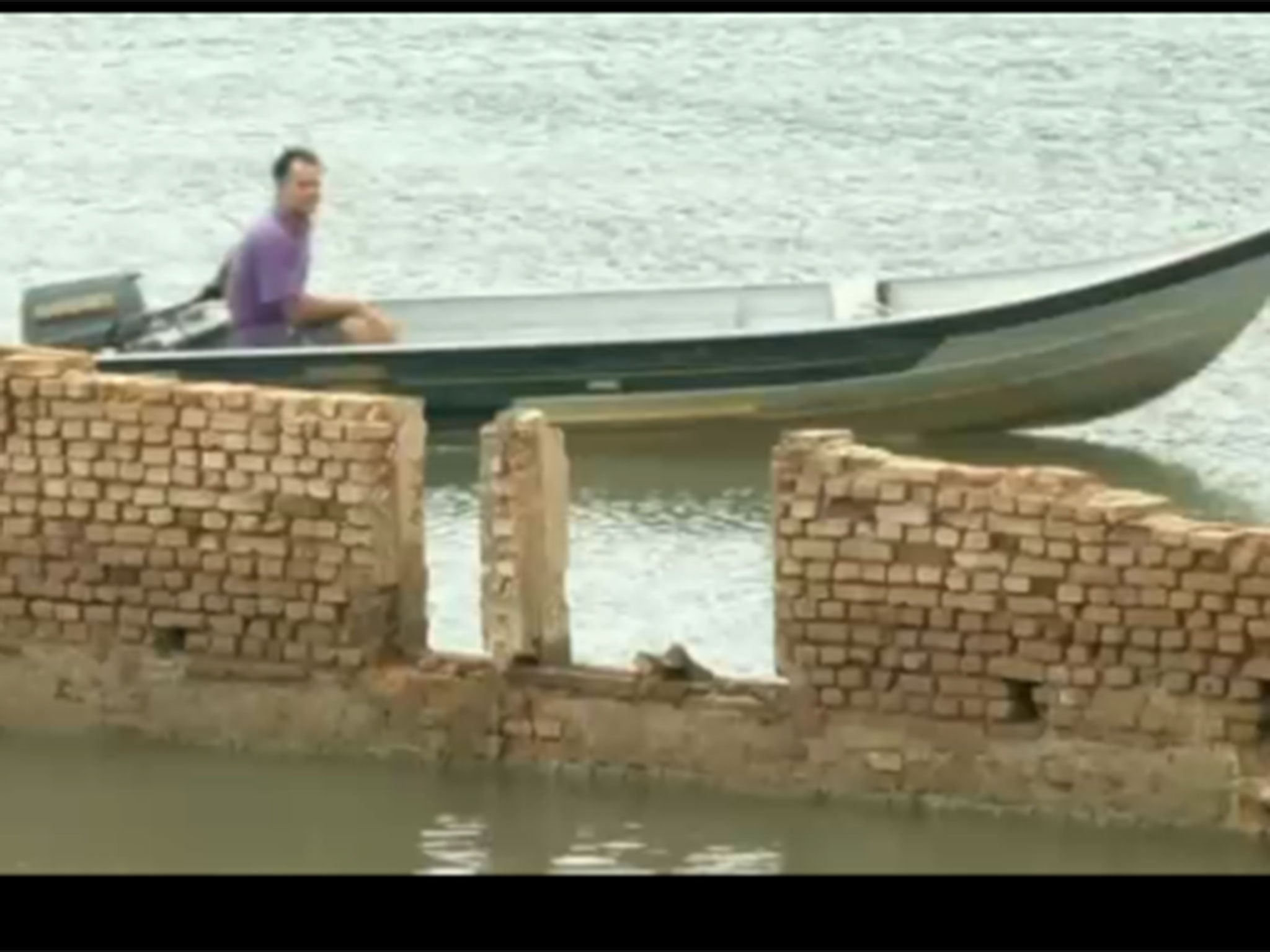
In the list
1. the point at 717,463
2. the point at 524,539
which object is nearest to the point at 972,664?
the point at 524,539

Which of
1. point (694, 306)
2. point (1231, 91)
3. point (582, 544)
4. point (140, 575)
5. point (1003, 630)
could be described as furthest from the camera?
point (1231, 91)

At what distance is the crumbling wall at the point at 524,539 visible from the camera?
17.1 meters

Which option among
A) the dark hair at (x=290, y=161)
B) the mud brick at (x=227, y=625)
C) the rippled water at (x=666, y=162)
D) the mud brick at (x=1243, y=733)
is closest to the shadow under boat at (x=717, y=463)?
the rippled water at (x=666, y=162)

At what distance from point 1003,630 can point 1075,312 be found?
5.73 metres

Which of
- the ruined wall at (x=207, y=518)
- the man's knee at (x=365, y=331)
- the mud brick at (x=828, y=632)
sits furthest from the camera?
the man's knee at (x=365, y=331)

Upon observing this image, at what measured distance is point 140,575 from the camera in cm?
1772

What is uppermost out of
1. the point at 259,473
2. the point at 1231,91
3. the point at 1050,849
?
the point at 1231,91

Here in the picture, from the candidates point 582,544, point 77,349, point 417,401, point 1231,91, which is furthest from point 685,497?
point 1231,91

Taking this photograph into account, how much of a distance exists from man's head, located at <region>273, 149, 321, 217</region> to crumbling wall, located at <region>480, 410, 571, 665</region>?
2843mm

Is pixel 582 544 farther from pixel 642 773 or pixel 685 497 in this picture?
pixel 642 773

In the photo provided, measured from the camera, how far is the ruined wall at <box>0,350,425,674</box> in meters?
17.3

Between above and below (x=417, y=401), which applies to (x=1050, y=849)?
below

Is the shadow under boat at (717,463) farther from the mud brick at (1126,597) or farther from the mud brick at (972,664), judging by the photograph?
the mud brick at (1126,597)

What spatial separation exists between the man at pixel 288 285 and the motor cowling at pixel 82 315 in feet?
2.10
